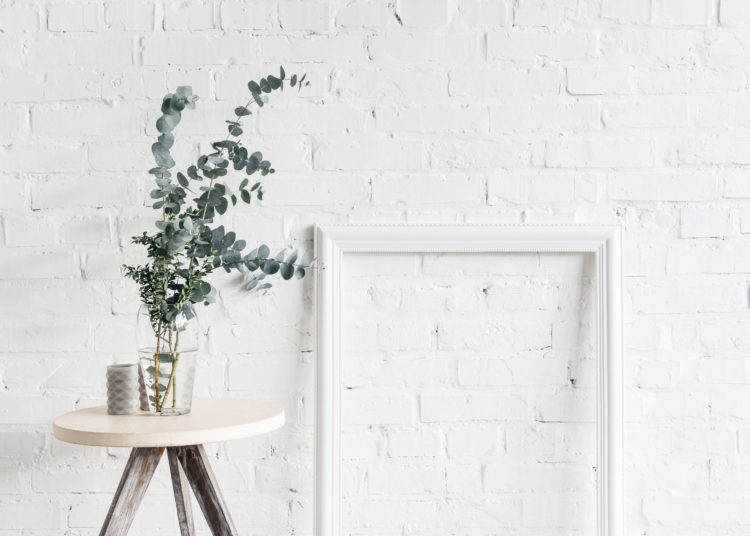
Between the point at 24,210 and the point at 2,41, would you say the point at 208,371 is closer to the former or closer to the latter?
the point at 24,210

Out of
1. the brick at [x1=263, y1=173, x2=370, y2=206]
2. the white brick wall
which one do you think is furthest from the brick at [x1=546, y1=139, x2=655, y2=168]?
the brick at [x1=263, y1=173, x2=370, y2=206]

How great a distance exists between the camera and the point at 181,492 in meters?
1.09

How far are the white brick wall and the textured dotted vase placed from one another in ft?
0.65

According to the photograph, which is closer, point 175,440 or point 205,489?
point 175,440

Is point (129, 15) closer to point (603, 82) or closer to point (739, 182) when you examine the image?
point (603, 82)

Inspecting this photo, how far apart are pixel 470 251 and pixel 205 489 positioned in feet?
2.03

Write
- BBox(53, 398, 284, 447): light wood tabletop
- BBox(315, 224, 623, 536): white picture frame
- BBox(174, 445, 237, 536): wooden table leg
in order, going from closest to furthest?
BBox(53, 398, 284, 447): light wood tabletop < BBox(174, 445, 237, 536): wooden table leg < BBox(315, 224, 623, 536): white picture frame

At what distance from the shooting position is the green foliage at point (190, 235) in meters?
1.07

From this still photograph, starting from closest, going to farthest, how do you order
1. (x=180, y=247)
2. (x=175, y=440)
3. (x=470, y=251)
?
(x=175, y=440) → (x=180, y=247) → (x=470, y=251)

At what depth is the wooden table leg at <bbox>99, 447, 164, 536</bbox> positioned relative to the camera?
3.30 ft

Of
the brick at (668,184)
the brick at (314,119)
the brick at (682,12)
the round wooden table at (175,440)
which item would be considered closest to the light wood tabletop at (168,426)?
the round wooden table at (175,440)

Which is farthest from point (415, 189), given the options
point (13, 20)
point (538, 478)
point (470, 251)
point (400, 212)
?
point (13, 20)

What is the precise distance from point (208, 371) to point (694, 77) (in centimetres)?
108

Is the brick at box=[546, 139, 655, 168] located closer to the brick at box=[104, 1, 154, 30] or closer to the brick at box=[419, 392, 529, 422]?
the brick at box=[419, 392, 529, 422]
